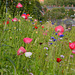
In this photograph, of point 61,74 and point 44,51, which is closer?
point 61,74

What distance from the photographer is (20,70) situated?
1494 mm

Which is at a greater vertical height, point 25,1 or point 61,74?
point 25,1

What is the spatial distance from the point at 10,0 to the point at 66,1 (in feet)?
63.3

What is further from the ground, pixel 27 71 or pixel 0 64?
pixel 0 64

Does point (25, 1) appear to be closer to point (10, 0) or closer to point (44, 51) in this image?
point (10, 0)

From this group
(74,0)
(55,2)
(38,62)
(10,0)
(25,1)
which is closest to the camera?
(38,62)

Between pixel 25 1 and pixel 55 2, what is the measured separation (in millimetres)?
19443

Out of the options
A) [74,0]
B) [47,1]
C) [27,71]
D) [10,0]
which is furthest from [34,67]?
[47,1]

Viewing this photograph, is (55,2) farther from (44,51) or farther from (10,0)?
(44,51)

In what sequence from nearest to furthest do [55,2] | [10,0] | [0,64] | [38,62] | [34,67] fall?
[0,64]
[34,67]
[38,62]
[10,0]
[55,2]

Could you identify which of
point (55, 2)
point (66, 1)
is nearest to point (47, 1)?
point (55, 2)

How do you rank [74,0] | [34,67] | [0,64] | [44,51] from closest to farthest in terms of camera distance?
[0,64], [34,67], [44,51], [74,0]

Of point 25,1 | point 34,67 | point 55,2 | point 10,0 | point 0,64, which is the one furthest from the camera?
point 55,2

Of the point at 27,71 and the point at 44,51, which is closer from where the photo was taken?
the point at 27,71
